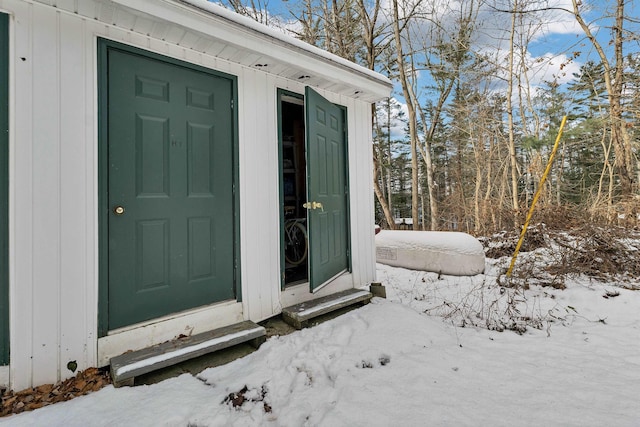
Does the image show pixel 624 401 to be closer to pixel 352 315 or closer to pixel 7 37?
pixel 352 315

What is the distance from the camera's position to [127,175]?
A: 7.02 feet

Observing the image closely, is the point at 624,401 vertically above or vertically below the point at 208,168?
below

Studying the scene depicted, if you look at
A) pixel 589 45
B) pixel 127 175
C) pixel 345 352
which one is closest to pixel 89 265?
pixel 127 175

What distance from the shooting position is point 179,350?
2.09 metres

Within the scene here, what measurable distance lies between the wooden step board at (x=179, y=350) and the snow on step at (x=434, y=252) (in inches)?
130

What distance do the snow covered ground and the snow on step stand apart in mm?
1459

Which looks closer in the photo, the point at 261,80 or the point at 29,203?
the point at 29,203

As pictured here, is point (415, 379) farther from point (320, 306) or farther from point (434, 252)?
point (434, 252)

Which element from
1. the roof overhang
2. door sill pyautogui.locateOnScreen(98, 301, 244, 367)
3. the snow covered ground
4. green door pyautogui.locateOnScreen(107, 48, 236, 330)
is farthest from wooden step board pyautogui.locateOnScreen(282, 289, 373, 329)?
the roof overhang

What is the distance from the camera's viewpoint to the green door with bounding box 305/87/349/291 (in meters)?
2.89

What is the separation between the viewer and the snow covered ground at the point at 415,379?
Answer: 5.24 ft

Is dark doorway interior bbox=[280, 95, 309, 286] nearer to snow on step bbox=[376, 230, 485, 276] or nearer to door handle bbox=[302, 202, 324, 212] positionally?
A: door handle bbox=[302, 202, 324, 212]

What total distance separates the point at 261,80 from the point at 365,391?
271cm

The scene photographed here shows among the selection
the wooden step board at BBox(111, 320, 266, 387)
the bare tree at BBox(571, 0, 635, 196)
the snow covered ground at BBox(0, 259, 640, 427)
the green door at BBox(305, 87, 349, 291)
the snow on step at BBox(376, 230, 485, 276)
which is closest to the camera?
the snow covered ground at BBox(0, 259, 640, 427)
